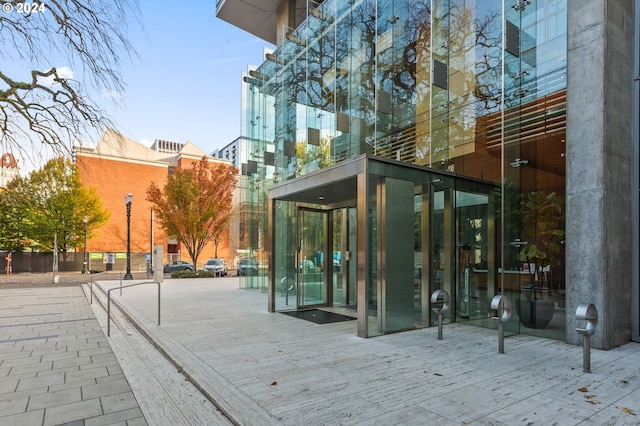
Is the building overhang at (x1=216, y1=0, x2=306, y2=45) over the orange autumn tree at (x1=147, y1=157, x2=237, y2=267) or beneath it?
over

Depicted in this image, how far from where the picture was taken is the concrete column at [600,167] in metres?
6.95

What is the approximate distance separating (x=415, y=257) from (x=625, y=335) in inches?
157

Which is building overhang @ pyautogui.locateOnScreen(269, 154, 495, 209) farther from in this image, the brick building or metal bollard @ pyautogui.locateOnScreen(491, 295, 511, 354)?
the brick building

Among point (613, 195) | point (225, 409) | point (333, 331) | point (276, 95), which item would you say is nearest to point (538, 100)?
point (613, 195)

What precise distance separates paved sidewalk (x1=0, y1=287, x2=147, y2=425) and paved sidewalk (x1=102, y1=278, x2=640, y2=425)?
91cm

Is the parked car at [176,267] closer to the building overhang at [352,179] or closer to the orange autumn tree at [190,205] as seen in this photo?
the orange autumn tree at [190,205]

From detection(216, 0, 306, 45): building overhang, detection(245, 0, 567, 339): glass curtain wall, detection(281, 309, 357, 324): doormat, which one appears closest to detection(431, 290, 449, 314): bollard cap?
detection(245, 0, 567, 339): glass curtain wall

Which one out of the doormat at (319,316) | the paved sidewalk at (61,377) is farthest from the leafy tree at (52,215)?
the doormat at (319,316)

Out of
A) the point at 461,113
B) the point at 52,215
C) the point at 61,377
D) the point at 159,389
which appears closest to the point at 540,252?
the point at 461,113

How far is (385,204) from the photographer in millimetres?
8062

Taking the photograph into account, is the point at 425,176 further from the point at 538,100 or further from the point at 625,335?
the point at 625,335

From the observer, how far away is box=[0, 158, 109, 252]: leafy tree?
36375 mm

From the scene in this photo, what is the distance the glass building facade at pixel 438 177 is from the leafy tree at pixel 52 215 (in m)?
32.5

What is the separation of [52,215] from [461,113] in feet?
128
